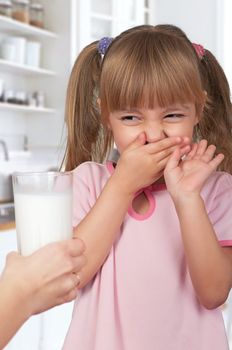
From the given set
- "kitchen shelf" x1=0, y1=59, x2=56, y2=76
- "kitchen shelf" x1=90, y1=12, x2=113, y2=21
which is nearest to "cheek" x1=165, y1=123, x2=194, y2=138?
"kitchen shelf" x1=0, y1=59, x2=56, y2=76

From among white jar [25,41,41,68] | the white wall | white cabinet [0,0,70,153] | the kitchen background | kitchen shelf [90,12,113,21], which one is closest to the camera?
the kitchen background

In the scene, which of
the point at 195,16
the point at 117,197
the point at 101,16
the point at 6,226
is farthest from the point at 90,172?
the point at 195,16

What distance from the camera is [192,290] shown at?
1.06m

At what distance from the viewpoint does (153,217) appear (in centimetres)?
109

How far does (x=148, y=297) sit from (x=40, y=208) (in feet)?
1.20

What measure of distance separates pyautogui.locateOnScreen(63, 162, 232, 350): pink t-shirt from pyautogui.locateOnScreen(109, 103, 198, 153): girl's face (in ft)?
0.53

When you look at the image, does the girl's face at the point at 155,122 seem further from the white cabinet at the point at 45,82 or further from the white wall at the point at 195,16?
the white wall at the point at 195,16

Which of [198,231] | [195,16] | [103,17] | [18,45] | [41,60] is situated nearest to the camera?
[198,231]

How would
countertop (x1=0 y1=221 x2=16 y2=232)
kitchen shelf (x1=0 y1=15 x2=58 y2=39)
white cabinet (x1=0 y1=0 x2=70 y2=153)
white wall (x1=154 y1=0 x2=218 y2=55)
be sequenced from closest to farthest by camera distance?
countertop (x1=0 y1=221 x2=16 y2=232) → kitchen shelf (x1=0 y1=15 x2=58 y2=39) → white cabinet (x1=0 y1=0 x2=70 y2=153) → white wall (x1=154 y1=0 x2=218 y2=55)

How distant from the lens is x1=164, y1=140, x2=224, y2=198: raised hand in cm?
99

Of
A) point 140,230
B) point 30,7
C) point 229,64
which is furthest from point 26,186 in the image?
point 229,64

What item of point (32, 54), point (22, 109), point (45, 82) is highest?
point (32, 54)

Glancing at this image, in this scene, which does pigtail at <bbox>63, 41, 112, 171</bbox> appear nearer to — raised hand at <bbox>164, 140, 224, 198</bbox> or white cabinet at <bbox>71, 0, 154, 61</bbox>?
raised hand at <bbox>164, 140, 224, 198</bbox>

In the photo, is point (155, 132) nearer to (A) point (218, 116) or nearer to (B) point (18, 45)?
(A) point (218, 116)
